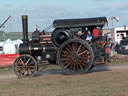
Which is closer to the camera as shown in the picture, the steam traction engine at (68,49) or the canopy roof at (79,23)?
the steam traction engine at (68,49)

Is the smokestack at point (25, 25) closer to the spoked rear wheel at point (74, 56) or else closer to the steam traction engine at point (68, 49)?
the steam traction engine at point (68, 49)

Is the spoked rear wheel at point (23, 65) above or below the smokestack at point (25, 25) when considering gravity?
below

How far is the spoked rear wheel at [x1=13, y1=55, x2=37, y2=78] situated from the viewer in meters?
12.4

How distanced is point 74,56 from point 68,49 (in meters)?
0.36

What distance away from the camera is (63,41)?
39.5ft

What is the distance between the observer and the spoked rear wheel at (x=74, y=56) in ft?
38.7

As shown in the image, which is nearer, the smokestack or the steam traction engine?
the steam traction engine

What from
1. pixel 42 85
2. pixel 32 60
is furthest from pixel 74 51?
pixel 42 85

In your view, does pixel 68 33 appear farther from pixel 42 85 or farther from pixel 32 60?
pixel 42 85

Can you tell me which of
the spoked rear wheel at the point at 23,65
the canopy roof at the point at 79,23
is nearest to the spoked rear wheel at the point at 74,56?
the canopy roof at the point at 79,23

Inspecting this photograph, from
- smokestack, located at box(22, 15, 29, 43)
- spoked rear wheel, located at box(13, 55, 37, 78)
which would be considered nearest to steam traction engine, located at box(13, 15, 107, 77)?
spoked rear wheel, located at box(13, 55, 37, 78)

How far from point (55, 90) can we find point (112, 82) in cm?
195

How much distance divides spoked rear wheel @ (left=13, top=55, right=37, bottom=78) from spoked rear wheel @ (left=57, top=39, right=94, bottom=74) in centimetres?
126

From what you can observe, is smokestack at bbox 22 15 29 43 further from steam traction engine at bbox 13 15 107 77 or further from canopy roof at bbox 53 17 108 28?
canopy roof at bbox 53 17 108 28
